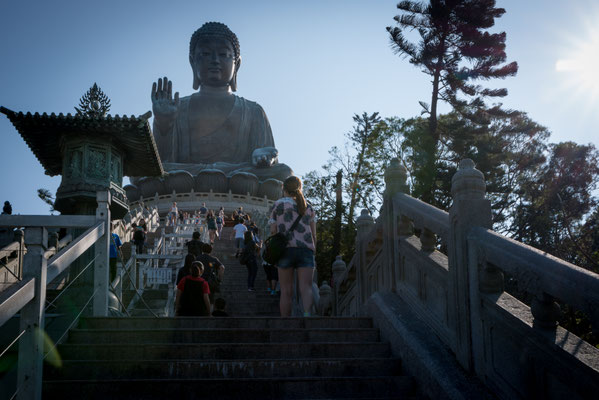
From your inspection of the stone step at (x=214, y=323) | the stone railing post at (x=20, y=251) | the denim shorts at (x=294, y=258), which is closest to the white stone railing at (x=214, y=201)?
the stone railing post at (x=20, y=251)

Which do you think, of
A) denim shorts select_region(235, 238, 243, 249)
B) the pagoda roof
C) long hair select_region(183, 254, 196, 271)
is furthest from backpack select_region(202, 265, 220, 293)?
denim shorts select_region(235, 238, 243, 249)

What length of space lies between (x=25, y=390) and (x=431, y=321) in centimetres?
274

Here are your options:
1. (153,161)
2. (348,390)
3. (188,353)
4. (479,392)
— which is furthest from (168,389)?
(153,161)

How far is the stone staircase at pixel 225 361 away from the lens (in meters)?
3.97

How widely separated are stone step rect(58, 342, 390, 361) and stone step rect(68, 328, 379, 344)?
0.25 m

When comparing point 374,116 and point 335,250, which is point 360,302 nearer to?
point 335,250

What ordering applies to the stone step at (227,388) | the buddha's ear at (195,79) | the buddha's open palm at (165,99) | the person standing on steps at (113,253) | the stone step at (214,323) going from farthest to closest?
the buddha's ear at (195,79), the buddha's open palm at (165,99), the person standing on steps at (113,253), the stone step at (214,323), the stone step at (227,388)

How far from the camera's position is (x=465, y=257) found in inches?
163

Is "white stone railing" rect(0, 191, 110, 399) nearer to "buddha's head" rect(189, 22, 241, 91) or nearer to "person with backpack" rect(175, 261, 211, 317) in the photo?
"person with backpack" rect(175, 261, 211, 317)

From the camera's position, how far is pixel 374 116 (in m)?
25.8

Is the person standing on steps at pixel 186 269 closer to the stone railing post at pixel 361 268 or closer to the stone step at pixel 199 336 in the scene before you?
the stone railing post at pixel 361 268

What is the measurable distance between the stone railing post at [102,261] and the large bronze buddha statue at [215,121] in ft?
82.6

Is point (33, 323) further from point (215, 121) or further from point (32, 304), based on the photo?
point (215, 121)

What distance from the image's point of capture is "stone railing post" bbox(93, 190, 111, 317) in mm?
5426
